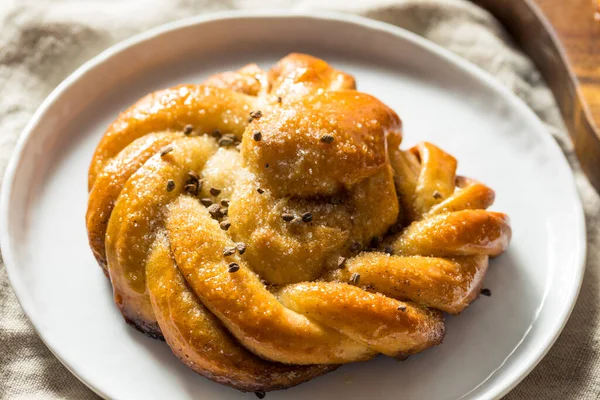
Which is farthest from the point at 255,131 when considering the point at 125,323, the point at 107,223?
the point at 125,323

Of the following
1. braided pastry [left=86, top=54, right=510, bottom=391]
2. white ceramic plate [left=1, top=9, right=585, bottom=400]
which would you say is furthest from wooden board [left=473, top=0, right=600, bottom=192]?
braided pastry [left=86, top=54, right=510, bottom=391]

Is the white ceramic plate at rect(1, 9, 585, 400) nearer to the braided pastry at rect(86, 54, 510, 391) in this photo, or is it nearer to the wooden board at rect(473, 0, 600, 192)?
the braided pastry at rect(86, 54, 510, 391)

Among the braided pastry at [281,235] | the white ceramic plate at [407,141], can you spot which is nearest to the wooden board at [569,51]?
the white ceramic plate at [407,141]

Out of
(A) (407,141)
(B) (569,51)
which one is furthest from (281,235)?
(B) (569,51)

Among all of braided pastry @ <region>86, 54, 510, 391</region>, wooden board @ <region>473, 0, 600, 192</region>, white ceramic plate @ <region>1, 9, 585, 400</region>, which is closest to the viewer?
Answer: braided pastry @ <region>86, 54, 510, 391</region>

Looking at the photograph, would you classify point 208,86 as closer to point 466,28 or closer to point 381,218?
point 381,218

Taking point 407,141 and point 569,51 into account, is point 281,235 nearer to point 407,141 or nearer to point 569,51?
point 407,141
